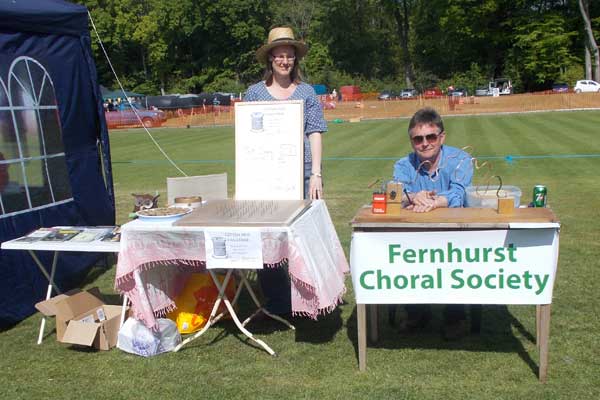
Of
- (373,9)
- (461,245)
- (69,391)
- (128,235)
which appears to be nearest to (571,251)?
(461,245)

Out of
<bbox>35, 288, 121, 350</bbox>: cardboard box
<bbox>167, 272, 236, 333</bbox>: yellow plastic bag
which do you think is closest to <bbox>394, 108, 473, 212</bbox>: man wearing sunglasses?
<bbox>167, 272, 236, 333</bbox>: yellow plastic bag

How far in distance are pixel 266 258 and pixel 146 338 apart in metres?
1.11

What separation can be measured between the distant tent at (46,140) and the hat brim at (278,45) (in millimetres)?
2054

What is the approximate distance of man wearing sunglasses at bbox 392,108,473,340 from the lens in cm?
383

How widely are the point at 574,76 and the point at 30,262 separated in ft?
155

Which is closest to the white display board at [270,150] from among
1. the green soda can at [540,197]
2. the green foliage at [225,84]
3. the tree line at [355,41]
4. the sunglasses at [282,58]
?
the sunglasses at [282,58]

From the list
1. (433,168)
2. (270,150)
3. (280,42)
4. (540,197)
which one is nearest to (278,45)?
(280,42)

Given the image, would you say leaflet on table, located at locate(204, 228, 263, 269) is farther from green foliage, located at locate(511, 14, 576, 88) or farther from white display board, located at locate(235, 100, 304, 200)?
green foliage, located at locate(511, 14, 576, 88)

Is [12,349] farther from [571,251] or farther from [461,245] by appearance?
[571,251]

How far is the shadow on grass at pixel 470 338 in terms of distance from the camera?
3.95 meters

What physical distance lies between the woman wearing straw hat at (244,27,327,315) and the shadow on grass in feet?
1.98

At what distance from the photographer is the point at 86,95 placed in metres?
5.89

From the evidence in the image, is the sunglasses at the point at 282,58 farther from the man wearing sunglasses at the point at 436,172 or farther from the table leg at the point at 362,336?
the table leg at the point at 362,336

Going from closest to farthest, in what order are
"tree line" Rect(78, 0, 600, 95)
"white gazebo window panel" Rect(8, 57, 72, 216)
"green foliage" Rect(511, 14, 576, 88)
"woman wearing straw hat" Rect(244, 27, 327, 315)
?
"woman wearing straw hat" Rect(244, 27, 327, 315) < "white gazebo window panel" Rect(8, 57, 72, 216) < "green foliage" Rect(511, 14, 576, 88) < "tree line" Rect(78, 0, 600, 95)
